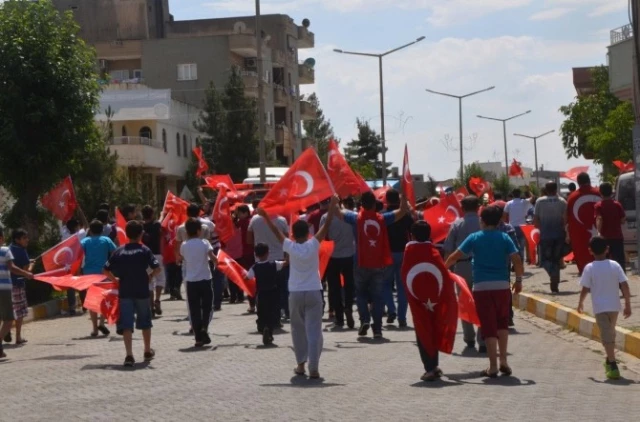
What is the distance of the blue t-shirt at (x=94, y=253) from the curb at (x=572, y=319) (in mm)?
6361

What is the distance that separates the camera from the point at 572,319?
17.7 metres

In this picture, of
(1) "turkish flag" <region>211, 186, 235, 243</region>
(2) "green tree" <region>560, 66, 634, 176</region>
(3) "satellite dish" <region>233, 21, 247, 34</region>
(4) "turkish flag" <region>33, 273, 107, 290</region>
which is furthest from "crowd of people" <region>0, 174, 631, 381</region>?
(3) "satellite dish" <region>233, 21, 247, 34</region>

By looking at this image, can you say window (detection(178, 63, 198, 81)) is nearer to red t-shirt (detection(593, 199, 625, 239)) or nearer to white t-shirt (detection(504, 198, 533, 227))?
white t-shirt (detection(504, 198, 533, 227))

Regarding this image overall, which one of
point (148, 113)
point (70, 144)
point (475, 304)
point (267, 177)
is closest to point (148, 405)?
point (475, 304)

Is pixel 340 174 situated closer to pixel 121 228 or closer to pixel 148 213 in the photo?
pixel 121 228

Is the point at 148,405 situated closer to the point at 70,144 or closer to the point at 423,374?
the point at 423,374

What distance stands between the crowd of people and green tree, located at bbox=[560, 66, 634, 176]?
3033 centimetres

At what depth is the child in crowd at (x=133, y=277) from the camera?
14.8m

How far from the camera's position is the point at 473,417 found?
10078 millimetres

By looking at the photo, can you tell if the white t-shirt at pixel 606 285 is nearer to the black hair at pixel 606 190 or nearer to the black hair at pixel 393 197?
the black hair at pixel 393 197

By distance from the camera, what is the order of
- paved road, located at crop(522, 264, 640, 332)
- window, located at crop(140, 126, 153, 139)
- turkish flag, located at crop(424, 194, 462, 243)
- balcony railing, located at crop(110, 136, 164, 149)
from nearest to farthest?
paved road, located at crop(522, 264, 640, 332) → turkish flag, located at crop(424, 194, 462, 243) → balcony railing, located at crop(110, 136, 164, 149) → window, located at crop(140, 126, 153, 139)

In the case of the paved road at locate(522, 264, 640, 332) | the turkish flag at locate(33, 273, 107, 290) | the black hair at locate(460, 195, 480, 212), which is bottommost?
the paved road at locate(522, 264, 640, 332)

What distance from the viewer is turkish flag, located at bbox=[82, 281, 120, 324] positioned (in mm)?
16141

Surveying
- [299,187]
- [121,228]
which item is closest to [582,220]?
[299,187]
